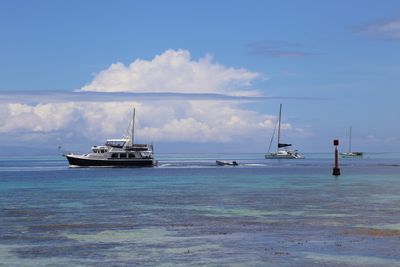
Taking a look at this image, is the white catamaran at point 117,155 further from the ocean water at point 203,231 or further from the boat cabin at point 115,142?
the ocean water at point 203,231

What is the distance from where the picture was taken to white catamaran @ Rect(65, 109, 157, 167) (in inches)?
5290

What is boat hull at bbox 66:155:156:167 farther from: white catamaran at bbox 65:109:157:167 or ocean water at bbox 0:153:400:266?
ocean water at bbox 0:153:400:266

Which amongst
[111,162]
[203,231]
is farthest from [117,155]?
[203,231]

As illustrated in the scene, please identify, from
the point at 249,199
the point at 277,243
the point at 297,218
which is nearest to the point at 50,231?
the point at 277,243

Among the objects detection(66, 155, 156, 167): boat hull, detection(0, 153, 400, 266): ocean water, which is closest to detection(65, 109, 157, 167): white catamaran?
detection(66, 155, 156, 167): boat hull

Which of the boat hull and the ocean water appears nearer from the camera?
the ocean water

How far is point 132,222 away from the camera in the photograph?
3669 cm

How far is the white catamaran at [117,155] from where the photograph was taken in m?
134

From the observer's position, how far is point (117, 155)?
136 meters

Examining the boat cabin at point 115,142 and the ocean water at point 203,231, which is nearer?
the ocean water at point 203,231

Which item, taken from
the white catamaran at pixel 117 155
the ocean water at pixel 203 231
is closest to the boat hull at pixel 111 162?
the white catamaran at pixel 117 155

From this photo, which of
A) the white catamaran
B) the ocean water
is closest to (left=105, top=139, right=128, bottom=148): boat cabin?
the white catamaran

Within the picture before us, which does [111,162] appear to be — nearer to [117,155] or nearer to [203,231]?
[117,155]

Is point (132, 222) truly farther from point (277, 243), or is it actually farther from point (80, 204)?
point (80, 204)
